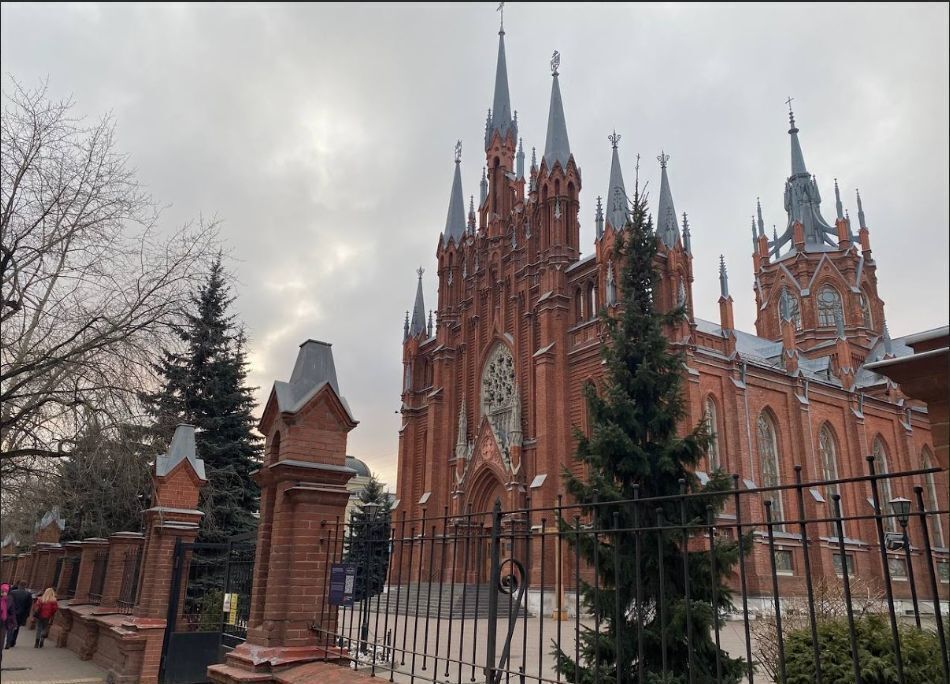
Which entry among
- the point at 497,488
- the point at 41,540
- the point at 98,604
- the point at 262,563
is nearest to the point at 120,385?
the point at 262,563

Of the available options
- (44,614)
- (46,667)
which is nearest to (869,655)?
(46,667)

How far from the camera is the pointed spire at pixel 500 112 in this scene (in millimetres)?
32969

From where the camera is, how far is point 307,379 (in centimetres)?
725

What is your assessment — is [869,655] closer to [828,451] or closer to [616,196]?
[616,196]

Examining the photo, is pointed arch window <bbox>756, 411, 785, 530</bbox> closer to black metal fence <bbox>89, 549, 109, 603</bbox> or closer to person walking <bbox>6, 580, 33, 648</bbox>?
black metal fence <bbox>89, 549, 109, 603</bbox>

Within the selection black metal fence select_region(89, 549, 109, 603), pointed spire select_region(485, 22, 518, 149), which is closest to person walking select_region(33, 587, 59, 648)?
black metal fence select_region(89, 549, 109, 603)

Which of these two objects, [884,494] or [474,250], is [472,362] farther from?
[884,494]

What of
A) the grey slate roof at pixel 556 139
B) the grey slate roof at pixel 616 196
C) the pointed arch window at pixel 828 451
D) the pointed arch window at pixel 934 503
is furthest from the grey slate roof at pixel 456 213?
the pointed arch window at pixel 934 503

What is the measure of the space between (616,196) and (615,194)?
4.4 inches

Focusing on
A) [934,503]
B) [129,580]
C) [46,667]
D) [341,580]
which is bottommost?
[46,667]

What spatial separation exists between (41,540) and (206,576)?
1404cm

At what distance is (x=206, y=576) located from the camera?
17859 millimetres

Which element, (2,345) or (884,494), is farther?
(884,494)

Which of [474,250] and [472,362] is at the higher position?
[474,250]
